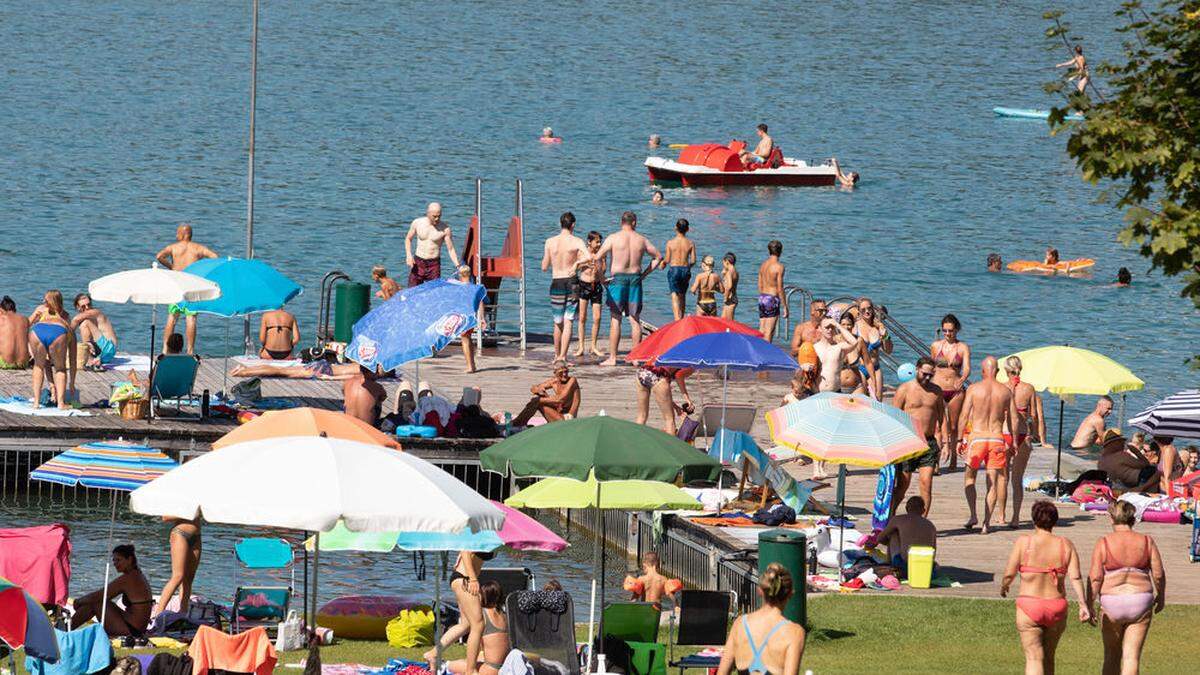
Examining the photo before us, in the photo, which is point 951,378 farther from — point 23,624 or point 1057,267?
point 1057,267

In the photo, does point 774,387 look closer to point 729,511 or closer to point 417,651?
point 729,511

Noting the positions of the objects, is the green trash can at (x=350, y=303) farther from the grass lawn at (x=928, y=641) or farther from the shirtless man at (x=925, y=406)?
the grass lawn at (x=928, y=641)

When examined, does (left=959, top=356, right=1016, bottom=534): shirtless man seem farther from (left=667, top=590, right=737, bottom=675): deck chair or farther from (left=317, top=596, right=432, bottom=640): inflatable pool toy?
(left=317, top=596, right=432, bottom=640): inflatable pool toy

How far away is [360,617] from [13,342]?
998cm

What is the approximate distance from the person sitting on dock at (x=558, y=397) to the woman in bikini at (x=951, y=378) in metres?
4.01

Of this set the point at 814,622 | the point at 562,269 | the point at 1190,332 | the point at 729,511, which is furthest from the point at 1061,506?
the point at 1190,332

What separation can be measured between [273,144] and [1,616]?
5905cm

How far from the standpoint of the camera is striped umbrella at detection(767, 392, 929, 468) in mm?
18438

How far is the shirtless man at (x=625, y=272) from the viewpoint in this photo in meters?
27.6

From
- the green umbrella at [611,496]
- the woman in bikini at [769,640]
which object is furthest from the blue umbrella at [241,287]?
the woman in bikini at [769,640]

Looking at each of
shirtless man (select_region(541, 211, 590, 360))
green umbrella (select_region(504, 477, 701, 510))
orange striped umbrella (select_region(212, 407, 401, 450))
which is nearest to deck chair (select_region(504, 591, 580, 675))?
green umbrella (select_region(504, 477, 701, 510))

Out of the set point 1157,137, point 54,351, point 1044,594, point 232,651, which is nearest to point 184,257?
point 54,351

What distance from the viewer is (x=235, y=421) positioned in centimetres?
2394

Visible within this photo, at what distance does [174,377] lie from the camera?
935 inches
